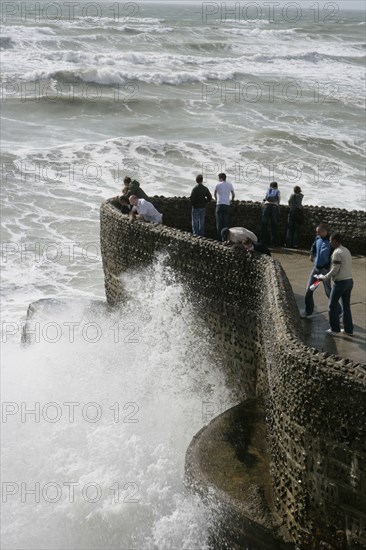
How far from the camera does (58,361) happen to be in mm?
15336

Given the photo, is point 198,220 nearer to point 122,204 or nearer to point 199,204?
point 199,204

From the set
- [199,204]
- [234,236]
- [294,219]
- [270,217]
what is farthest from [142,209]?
[294,219]

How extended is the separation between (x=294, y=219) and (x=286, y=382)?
267 inches

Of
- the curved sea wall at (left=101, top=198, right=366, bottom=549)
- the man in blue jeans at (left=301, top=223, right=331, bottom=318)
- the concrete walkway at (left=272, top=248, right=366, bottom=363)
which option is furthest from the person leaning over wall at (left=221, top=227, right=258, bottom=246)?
the concrete walkway at (left=272, top=248, right=366, bottom=363)

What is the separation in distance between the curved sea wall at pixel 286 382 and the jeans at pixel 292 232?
2966 mm

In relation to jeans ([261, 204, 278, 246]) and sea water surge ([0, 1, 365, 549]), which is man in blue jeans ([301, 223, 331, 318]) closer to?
sea water surge ([0, 1, 365, 549])

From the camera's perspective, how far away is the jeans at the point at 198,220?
49.6 ft

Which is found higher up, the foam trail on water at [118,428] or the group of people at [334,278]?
the group of people at [334,278]

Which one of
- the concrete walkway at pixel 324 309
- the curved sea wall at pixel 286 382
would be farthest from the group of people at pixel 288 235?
the curved sea wall at pixel 286 382

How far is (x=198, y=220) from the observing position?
15188 mm

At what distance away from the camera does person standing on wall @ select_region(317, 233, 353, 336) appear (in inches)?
424

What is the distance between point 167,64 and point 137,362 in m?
43.7

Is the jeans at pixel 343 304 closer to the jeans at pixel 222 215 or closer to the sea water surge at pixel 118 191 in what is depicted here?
the sea water surge at pixel 118 191

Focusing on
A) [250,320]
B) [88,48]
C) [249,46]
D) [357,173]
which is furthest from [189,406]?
[249,46]
